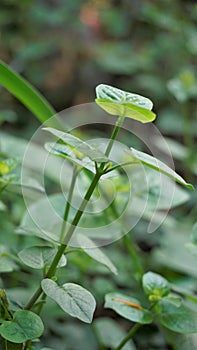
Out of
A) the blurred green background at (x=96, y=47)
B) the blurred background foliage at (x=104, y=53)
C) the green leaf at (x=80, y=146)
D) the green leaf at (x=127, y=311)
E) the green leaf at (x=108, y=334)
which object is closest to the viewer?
the green leaf at (x=80, y=146)

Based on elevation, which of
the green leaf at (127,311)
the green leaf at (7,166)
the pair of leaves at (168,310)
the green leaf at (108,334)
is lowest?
the green leaf at (108,334)

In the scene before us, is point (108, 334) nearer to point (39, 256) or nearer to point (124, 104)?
point (39, 256)

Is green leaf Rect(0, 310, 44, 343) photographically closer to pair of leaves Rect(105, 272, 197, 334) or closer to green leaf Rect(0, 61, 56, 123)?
pair of leaves Rect(105, 272, 197, 334)

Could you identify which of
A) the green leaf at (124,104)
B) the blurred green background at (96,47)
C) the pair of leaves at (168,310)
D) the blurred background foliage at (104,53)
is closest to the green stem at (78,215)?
the green leaf at (124,104)

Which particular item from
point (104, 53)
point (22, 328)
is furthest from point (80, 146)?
point (104, 53)

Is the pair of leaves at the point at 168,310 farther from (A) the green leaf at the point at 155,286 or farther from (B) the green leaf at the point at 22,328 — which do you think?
(B) the green leaf at the point at 22,328

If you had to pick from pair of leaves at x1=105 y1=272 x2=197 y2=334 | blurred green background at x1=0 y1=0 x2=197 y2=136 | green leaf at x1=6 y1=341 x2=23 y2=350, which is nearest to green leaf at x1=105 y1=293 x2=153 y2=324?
pair of leaves at x1=105 y1=272 x2=197 y2=334
